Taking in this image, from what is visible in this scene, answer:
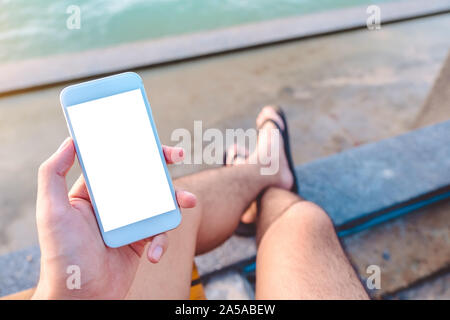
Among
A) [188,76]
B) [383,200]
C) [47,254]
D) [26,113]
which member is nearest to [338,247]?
[383,200]

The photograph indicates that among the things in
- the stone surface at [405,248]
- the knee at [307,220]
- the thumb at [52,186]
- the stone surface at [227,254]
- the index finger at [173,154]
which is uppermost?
the thumb at [52,186]

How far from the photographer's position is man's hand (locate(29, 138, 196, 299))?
2.20ft

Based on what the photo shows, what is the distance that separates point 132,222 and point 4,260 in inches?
28.0

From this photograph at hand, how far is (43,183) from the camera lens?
685mm

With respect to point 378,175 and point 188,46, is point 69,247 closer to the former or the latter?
point 378,175

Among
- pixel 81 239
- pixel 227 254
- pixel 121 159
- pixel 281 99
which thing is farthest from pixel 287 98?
pixel 81 239

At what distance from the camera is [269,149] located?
5.18 feet

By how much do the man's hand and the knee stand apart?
439 millimetres

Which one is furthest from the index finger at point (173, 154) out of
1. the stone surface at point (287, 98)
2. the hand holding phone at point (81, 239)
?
the stone surface at point (287, 98)

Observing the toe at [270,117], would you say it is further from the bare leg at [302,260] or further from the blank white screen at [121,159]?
the blank white screen at [121,159]

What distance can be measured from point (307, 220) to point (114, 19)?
3.73 metres

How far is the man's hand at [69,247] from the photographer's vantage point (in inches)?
26.5

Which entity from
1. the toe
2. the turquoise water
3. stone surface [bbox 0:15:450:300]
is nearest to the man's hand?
the toe
